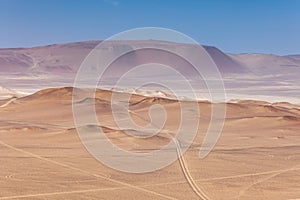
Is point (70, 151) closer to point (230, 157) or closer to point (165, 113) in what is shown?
point (230, 157)

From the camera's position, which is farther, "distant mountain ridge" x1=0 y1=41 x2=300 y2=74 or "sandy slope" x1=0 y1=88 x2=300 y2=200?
"distant mountain ridge" x1=0 y1=41 x2=300 y2=74

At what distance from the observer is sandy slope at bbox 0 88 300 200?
9.53m

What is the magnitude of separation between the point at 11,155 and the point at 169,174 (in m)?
4.56

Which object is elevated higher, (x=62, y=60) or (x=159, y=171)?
(x=62, y=60)

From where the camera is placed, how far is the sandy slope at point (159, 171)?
9.53 m

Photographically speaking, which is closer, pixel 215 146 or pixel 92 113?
pixel 215 146

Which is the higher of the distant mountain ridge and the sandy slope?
the distant mountain ridge

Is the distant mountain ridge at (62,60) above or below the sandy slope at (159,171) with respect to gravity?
above

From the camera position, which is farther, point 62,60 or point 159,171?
point 62,60

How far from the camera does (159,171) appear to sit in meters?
11.8

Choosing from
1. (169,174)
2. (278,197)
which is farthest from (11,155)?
(278,197)

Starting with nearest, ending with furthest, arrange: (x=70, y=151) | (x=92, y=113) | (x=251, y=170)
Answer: (x=251, y=170) → (x=70, y=151) → (x=92, y=113)

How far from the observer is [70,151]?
14.6 meters

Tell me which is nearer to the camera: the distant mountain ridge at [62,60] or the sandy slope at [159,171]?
the sandy slope at [159,171]
